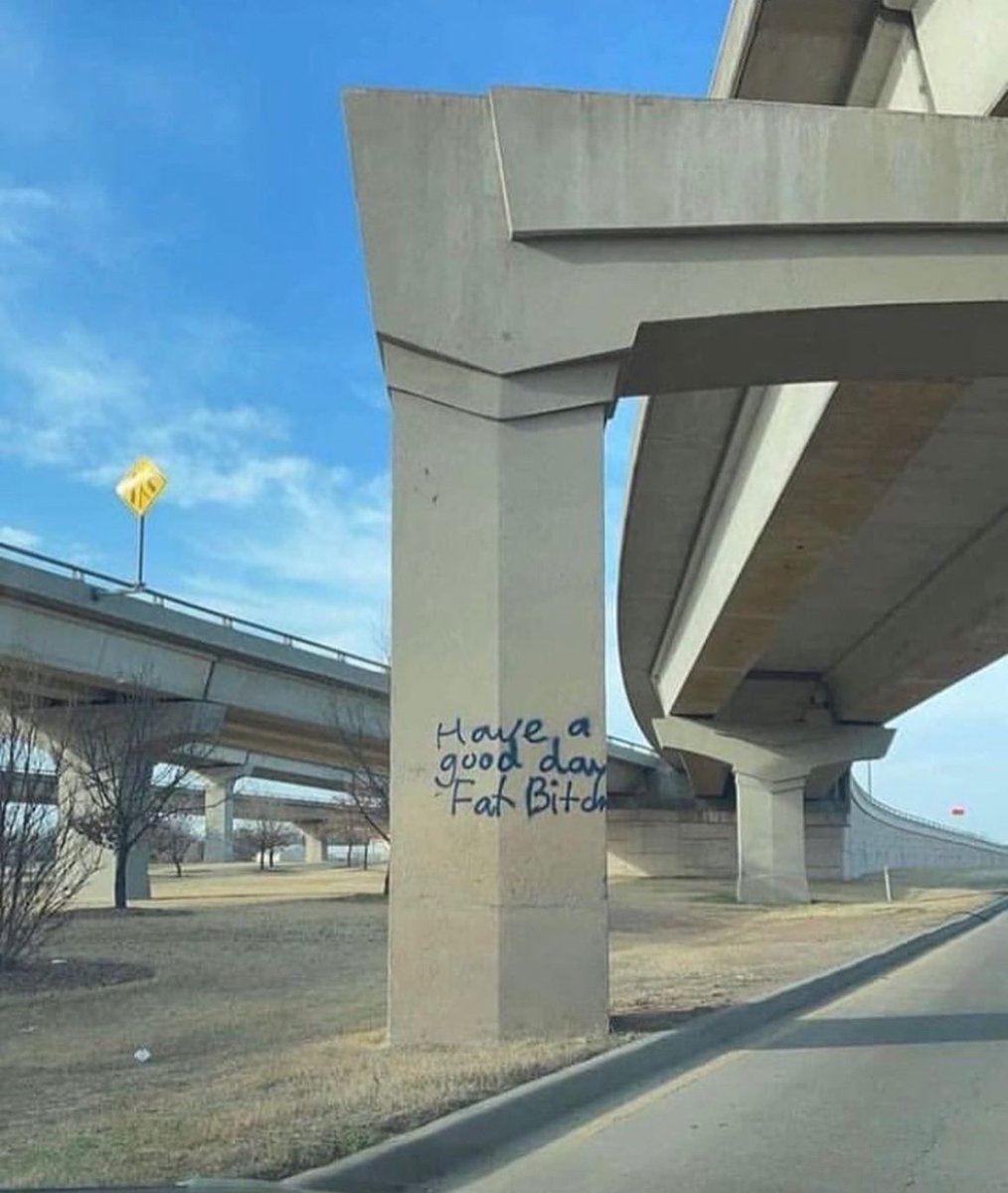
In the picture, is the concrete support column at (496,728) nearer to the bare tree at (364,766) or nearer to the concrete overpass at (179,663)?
the concrete overpass at (179,663)

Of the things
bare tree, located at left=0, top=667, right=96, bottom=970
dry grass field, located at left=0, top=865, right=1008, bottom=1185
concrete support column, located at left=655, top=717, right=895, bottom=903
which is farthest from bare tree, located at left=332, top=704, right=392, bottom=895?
bare tree, located at left=0, top=667, right=96, bottom=970

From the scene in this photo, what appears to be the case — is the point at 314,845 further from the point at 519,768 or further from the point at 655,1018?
the point at 519,768

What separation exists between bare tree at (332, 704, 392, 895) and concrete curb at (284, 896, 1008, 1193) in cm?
2358

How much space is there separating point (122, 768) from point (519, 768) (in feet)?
74.7

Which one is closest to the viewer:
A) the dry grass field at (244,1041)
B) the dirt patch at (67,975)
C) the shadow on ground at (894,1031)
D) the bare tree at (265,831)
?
the dry grass field at (244,1041)

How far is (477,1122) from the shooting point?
25.7 feet

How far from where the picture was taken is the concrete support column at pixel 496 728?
35.4ft

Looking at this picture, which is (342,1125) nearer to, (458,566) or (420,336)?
(458,566)

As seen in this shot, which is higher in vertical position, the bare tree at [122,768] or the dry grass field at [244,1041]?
the bare tree at [122,768]

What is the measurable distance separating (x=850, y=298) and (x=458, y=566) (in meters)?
3.77

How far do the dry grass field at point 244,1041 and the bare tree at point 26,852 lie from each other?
0.64 metres

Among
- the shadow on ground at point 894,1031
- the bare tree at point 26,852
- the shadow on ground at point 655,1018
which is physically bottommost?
the shadow on ground at point 894,1031

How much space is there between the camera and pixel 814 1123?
28.7ft

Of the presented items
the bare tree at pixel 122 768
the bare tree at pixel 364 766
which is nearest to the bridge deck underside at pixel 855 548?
the bare tree at pixel 364 766
